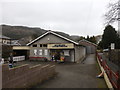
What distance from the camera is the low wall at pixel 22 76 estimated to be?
5168 millimetres

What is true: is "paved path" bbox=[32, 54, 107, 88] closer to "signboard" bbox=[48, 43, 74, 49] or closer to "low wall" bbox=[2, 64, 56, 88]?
"low wall" bbox=[2, 64, 56, 88]

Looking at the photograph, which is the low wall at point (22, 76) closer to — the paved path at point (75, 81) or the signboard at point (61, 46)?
the paved path at point (75, 81)

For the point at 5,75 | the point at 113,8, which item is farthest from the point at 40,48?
the point at 5,75

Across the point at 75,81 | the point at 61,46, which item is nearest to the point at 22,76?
the point at 75,81

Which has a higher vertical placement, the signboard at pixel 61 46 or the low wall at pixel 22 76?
the signboard at pixel 61 46

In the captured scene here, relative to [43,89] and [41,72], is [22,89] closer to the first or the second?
[43,89]

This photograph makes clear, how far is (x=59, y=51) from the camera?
1991 centimetres

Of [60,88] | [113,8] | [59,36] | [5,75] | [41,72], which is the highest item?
[113,8]

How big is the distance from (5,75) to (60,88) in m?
3.31

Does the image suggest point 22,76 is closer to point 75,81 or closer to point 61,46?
point 75,81

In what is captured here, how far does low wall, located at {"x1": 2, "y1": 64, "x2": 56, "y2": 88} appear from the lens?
17.0ft

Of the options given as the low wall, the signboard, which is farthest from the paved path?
the signboard

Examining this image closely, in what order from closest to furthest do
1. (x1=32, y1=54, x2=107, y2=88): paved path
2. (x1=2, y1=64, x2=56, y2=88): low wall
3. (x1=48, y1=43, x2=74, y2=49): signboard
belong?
(x1=2, y1=64, x2=56, y2=88): low wall, (x1=32, y1=54, x2=107, y2=88): paved path, (x1=48, y1=43, x2=74, y2=49): signboard

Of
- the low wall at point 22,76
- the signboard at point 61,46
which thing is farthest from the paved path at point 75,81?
the signboard at point 61,46
